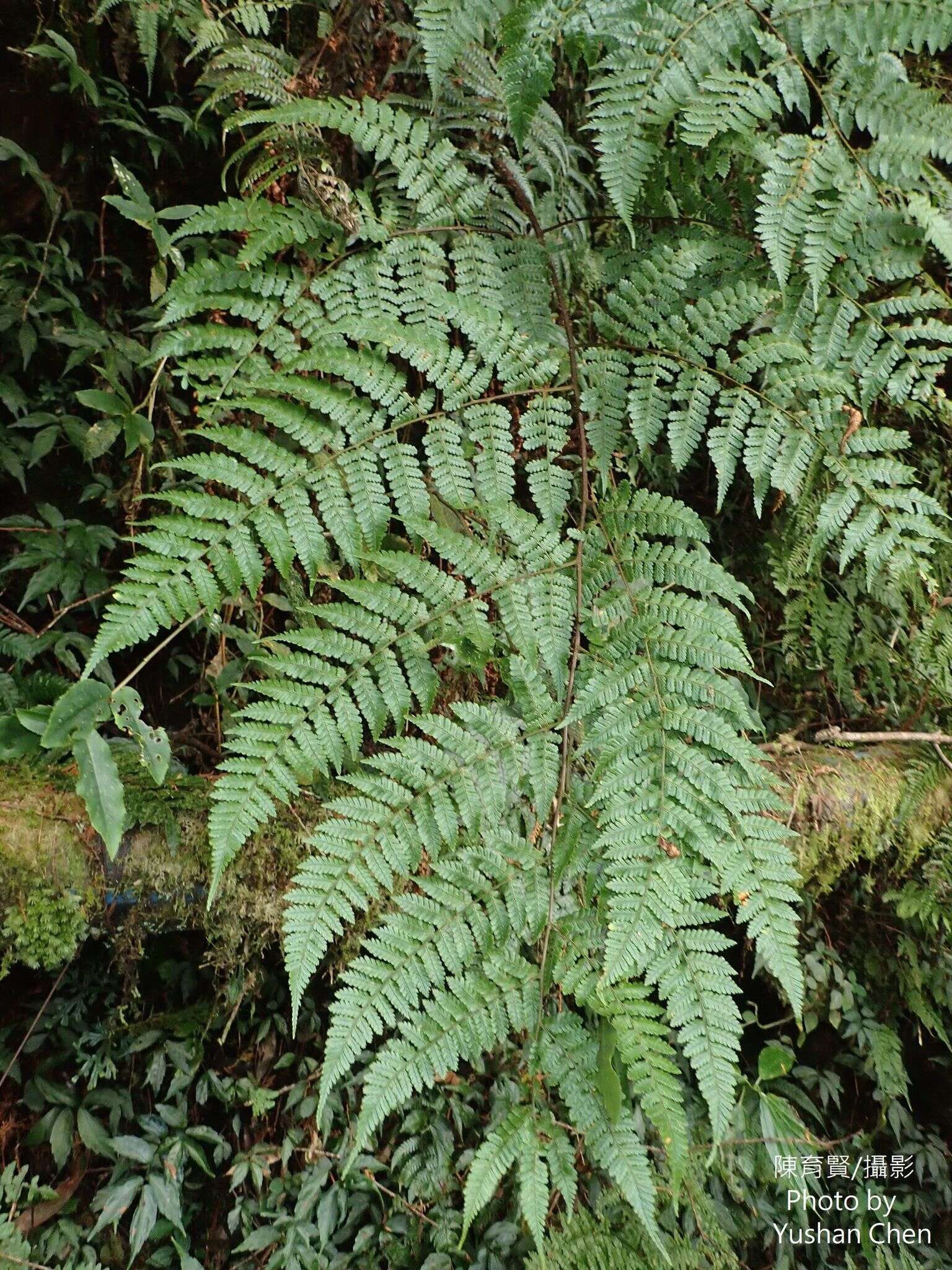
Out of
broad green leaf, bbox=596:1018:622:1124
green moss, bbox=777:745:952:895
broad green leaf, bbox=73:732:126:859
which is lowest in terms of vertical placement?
green moss, bbox=777:745:952:895

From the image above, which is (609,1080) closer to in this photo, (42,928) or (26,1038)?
(42,928)

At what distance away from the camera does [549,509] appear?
1.69 metres

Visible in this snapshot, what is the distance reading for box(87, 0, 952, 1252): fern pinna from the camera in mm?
1387

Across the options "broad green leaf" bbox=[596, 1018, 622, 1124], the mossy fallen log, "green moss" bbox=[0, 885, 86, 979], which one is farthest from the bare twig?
"broad green leaf" bbox=[596, 1018, 622, 1124]

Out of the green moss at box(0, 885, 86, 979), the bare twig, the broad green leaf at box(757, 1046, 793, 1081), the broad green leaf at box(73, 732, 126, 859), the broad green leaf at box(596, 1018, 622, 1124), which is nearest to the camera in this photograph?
the broad green leaf at box(596, 1018, 622, 1124)

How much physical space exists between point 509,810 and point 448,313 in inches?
45.9

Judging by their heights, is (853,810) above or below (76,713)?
below

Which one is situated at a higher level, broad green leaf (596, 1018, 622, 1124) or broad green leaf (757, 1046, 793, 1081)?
broad green leaf (596, 1018, 622, 1124)

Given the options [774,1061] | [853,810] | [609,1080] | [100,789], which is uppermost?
[100,789]

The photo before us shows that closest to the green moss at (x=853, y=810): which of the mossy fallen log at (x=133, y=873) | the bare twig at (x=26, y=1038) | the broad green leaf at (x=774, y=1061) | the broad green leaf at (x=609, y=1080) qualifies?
the mossy fallen log at (x=133, y=873)

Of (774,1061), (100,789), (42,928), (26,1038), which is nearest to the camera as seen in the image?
(100,789)

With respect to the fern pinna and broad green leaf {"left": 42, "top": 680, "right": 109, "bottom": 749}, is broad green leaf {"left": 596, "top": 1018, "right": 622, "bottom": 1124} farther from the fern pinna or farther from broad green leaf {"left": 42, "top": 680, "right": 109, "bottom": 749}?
broad green leaf {"left": 42, "top": 680, "right": 109, "bottom": 749}

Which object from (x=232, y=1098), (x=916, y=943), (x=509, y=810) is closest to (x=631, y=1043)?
(x=509, y=810)

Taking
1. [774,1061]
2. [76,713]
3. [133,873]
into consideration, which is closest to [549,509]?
[76,713]
